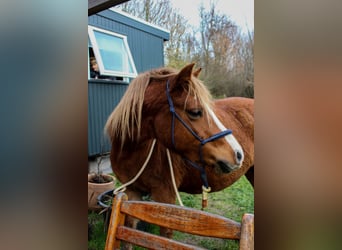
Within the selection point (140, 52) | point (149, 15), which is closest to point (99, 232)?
point (140, 52)

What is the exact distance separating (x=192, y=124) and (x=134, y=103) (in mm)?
265

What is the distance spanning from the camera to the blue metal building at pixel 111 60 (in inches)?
47.4

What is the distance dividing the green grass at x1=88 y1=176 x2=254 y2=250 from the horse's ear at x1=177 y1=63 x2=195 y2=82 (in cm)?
61

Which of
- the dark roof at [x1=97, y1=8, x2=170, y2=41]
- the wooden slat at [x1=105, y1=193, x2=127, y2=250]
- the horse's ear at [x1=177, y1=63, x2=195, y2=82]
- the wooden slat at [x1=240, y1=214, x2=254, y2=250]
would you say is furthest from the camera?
the dark roof at [x1=97, y1=8, x2=170, y2=41]

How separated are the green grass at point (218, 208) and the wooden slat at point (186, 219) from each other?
0.70 metres

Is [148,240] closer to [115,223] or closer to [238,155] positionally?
[115,223]

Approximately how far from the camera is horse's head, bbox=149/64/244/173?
1034mm

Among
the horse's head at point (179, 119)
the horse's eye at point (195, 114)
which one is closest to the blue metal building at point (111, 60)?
the horse's head at point (179, 119)

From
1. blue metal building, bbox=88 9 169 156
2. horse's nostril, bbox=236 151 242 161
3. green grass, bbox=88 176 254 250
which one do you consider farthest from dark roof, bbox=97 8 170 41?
green grass, bbox=88 176 254 250

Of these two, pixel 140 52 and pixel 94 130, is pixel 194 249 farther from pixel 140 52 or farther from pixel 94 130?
pixel 140 52

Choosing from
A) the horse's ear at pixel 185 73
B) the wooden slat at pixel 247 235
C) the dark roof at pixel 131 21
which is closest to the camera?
the wooden slat at pixel 247 235

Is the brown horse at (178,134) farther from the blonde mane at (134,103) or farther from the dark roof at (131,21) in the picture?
the dark roof at (131,21)

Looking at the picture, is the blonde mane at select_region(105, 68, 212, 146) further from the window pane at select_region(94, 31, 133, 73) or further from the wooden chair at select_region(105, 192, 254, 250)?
the wooden chair at select_region(105, 192, 254, 250)

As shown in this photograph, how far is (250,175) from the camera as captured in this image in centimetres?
128
